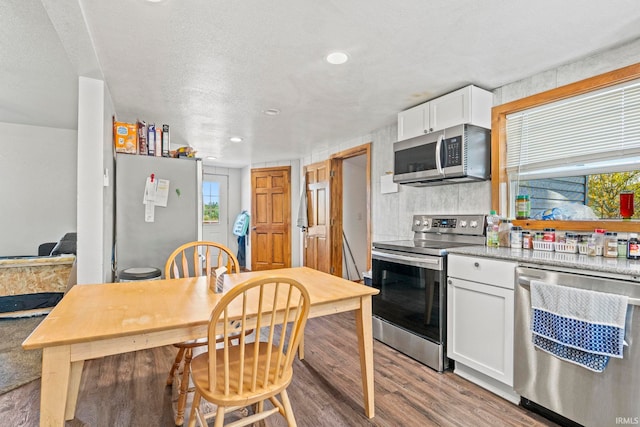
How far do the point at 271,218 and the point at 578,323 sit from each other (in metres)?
5.16

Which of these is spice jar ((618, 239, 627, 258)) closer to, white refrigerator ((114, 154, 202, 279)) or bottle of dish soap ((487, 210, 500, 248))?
bottle of dish soap ((487, 210, 500, 248))


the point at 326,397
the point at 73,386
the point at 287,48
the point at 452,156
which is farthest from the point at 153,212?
the point at 452,156

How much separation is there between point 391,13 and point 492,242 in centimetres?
182

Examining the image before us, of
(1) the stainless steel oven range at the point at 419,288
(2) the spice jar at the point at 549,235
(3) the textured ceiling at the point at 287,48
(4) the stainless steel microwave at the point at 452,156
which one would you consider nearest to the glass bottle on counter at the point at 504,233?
(1) the stainless steel oven range at the point at 419,288

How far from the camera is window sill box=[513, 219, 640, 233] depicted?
6.48 ft

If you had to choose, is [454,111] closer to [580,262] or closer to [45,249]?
[580,262]

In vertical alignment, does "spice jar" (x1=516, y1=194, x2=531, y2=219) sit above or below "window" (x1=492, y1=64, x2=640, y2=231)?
below

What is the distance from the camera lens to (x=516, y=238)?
2408 mm

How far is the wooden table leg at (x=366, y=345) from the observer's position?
5.77 feet

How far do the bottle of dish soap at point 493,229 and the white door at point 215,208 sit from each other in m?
5.70

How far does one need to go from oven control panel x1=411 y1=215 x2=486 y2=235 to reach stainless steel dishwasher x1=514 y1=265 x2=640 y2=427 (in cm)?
86

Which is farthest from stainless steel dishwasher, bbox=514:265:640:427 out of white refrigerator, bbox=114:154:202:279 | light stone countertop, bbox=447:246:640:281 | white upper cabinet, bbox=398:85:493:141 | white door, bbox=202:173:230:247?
white door, bbox=202:173:230:247

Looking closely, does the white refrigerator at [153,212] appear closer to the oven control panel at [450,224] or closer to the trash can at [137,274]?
the trash can at [137,274]

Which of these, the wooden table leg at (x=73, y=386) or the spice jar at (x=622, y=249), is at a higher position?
the spice jar at (x=622, y=249)
